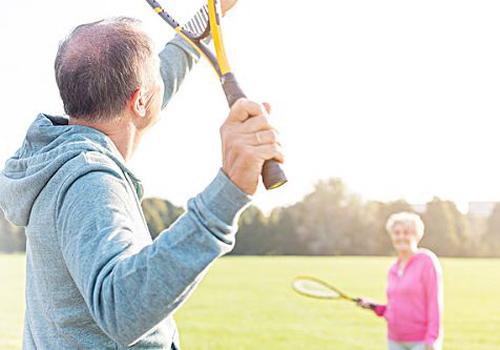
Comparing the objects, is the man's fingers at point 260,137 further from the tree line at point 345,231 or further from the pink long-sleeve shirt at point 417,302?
the tree line at point 345,231

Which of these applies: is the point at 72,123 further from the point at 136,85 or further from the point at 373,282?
the point at 373,282

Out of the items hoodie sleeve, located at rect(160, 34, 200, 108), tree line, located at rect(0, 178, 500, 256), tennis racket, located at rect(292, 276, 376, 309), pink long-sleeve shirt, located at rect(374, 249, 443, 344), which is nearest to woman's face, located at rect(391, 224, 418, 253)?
pink long-sleeve shirt, located at rect(374, 249, 443, 344)

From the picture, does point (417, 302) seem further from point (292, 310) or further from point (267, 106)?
point (292, 310)

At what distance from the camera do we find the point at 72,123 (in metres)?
1.81

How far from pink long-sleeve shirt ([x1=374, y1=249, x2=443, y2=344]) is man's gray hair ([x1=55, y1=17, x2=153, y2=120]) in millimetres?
4502

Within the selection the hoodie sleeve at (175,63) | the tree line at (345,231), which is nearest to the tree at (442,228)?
the tree line at (345,231)

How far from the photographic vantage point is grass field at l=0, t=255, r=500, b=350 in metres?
14.8

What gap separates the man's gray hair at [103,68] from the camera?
1685 mm

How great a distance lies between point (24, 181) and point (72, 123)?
0.16 meters

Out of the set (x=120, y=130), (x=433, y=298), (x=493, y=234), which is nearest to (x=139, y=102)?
(x=120, y=130)

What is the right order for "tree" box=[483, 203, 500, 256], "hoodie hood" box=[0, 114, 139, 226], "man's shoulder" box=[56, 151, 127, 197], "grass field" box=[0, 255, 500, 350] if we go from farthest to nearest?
"tree" box=[483, 203, 500, 256] → "grass field" box=[0, 255, 500, 350] → "hoodie hood" box=[0, 114, 139, 226] → "man's shoulder" box=[56, 151, 127, 197]

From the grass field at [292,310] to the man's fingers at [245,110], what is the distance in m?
10.9

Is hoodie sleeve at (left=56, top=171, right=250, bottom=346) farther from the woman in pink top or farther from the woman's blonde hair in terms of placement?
the woman's blonde hair

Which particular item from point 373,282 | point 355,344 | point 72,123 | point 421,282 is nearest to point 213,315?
point 355,344
